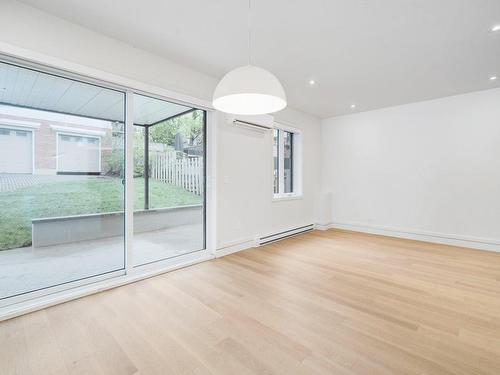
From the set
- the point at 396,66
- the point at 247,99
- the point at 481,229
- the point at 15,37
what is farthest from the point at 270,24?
the point at 481,229

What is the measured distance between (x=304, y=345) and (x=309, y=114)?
5.01 meters

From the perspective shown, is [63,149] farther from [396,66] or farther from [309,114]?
[309,114]

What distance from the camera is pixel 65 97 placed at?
8.50 feet

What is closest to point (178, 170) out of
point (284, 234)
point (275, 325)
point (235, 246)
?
point (235, 246)

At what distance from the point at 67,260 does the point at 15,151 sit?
4.07 feet

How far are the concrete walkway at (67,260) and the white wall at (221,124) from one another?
103 cm

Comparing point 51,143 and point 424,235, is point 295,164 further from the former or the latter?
point 51,143

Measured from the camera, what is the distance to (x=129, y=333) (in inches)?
77.2

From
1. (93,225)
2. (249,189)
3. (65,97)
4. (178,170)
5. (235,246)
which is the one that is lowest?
(235,246)

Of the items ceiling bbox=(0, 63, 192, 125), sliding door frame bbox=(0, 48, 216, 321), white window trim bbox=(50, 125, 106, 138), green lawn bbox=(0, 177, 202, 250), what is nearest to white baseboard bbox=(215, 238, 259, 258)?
sliding door frame bbox=(0, 48, 216, 321)

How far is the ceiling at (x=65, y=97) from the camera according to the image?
89.1 inches

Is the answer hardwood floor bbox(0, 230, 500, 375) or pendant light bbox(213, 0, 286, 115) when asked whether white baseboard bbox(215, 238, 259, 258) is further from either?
pendant light bbox(213, 0, 286, 115)

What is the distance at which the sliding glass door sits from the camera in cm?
231

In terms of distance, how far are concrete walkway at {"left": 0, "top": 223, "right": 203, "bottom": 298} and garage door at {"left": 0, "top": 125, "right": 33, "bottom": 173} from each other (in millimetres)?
782
